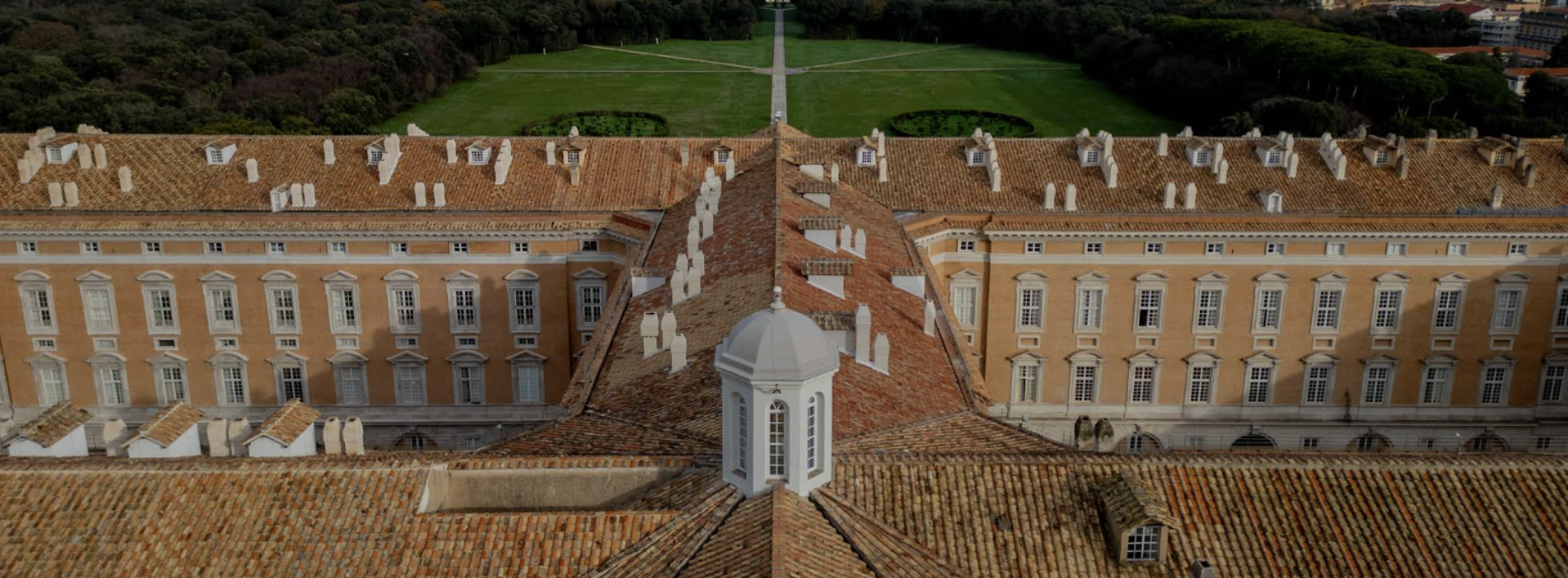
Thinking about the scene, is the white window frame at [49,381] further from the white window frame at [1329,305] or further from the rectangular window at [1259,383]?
the white window frame at [1329,305]

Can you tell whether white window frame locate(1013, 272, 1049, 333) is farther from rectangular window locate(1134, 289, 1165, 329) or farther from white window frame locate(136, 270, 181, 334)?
white window frame locate(136, 270, 181, 334)

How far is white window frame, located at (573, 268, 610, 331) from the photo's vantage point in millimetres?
49062

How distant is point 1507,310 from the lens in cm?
4881

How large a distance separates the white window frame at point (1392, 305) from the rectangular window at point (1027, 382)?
12.3 meters

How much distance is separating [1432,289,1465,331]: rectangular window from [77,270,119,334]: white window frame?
48056 mm

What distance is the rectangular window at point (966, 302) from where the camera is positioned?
49469 mm

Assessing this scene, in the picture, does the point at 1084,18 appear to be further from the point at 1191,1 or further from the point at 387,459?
the point at 387,459

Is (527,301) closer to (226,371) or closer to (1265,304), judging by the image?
(226,371)

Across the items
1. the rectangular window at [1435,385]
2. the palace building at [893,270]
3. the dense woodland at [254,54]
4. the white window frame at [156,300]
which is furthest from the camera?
the dense woodland at [254,54]

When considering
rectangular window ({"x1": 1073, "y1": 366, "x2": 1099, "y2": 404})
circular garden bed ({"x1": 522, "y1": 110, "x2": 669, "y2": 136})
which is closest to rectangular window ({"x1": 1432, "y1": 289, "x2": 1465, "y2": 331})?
rectangular window ({"x1": 1073, "y1": 366, "x2": 1099, "y2": 404})

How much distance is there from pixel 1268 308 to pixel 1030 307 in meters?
8.72

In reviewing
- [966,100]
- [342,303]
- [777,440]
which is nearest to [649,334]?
[777,440]

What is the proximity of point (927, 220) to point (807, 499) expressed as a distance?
27595 mm

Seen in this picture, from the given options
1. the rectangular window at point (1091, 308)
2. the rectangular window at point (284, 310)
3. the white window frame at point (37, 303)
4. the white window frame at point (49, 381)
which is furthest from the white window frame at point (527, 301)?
the rectangular window at point (1091, 308)
